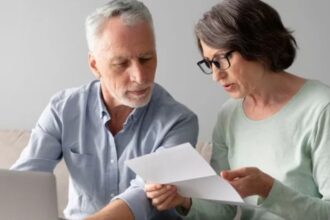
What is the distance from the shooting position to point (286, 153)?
1.35 meters

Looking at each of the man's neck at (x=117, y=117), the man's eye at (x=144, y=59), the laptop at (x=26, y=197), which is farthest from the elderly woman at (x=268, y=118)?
the laptop at (x=26, y=197)

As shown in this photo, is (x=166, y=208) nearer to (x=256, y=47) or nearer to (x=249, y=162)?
(x=249, y=162)

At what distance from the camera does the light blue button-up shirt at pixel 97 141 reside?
152 centimetres

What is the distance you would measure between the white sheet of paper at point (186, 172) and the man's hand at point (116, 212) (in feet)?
0.43

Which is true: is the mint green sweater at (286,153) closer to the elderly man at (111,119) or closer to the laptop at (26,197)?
the elderly man at (111,119)

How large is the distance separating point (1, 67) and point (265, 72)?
1.33 meters

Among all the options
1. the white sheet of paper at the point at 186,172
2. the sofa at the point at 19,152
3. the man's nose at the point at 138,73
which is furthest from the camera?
the sofa at the point at 19,152

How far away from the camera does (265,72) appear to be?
4.51 ft

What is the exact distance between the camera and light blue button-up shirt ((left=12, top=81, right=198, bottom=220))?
1.52 meters

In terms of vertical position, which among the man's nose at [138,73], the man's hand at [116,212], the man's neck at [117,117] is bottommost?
the man's hand at [116,212]

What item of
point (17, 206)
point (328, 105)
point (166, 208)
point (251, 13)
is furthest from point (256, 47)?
point (17, 206)

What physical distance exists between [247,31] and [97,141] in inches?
21.4

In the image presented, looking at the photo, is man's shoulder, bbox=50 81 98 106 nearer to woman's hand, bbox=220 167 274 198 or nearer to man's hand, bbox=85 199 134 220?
man's hand, bbox=85 199 134 220

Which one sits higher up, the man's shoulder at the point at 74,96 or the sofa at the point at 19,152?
the man's shoulder at the point at 74,96
